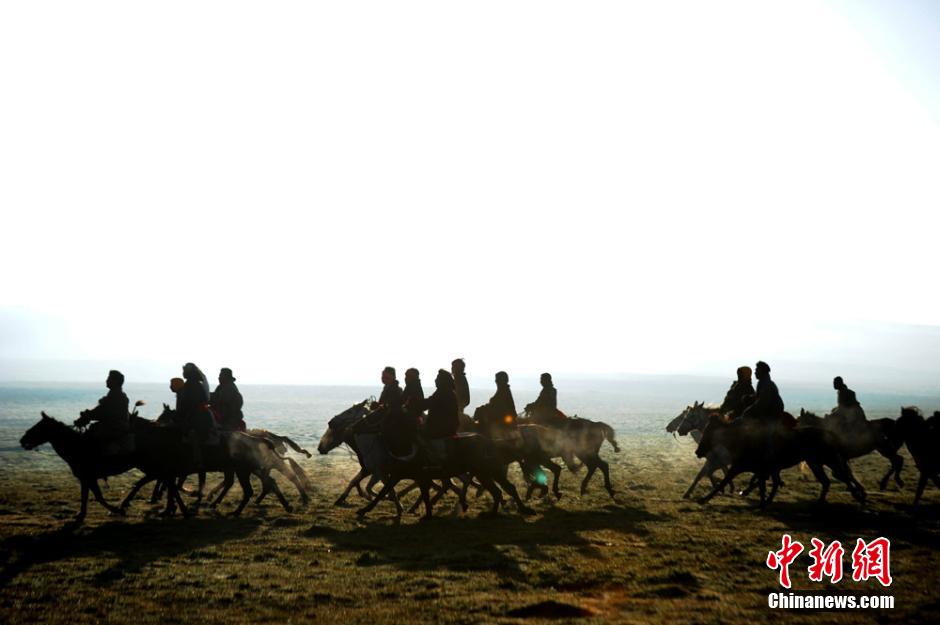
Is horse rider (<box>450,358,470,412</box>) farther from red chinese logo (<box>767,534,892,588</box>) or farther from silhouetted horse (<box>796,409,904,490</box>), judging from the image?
silhouetted horse (<box>796,409,904,490</box>)

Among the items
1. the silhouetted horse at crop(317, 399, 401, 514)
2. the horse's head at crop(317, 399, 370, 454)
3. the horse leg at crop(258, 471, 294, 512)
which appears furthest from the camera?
the horse's head at crop(317, 399, 370, 454)

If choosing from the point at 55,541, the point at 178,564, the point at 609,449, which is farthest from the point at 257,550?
the point at 609,449

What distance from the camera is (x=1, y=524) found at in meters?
16.6

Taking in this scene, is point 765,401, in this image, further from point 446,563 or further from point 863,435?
point 446,563

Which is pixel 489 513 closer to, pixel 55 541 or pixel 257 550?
pixel 257 550

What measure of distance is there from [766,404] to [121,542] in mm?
13474

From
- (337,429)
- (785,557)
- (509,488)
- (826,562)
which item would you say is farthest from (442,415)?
(826,562)

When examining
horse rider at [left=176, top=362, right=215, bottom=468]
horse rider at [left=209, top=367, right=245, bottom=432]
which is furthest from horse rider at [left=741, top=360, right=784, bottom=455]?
horse rider at [left=176, top=362, right=215, bottom=468]

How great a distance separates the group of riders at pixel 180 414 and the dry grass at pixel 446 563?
5.31ft

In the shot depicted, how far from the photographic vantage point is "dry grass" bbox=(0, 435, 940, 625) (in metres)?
9.99

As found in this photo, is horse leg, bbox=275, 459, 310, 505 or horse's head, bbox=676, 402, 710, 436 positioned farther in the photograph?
horse's head, bbox=676, 402, 710, 436

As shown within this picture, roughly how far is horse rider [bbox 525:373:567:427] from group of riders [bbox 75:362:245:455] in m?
7.23

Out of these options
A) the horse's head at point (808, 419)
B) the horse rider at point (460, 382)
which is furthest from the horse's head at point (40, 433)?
the horse's head at point (808, 419)

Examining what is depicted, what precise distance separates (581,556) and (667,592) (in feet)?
8.14
